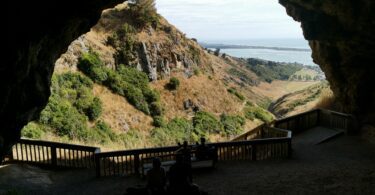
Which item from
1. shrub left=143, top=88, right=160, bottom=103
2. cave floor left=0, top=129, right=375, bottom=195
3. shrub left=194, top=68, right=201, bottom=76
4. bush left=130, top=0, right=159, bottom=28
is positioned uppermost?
bush left=130, top=0, right=159, bottom=28

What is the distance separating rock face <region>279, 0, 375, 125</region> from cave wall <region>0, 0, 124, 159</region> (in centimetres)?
1129

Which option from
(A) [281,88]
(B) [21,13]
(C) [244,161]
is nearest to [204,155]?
(C) [244,161]

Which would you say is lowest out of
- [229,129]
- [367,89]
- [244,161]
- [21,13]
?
[229,129]

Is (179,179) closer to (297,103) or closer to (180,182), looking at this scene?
(180,182)

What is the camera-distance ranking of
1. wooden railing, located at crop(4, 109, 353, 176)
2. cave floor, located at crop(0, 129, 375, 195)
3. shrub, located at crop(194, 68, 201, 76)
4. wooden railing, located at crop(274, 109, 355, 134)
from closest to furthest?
cave floor, located at crop(0, 129, 375, 195), wooden railing, located at crop(4, 109, 353, 176), wooden railing, located at crop(274, 109, 355, 134), shrub, located at crop(194, 68, 201, 76)

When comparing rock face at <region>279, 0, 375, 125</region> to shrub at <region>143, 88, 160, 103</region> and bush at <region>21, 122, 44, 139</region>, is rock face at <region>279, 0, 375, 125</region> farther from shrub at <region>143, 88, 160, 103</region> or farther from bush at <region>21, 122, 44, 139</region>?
shrub at <region>143, 88, 160, 103</region>

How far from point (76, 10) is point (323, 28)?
14.6m

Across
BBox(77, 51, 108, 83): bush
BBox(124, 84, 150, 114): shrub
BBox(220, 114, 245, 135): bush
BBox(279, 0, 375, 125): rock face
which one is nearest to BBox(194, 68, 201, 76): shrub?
BBox(220, 114, 245, 135): bush

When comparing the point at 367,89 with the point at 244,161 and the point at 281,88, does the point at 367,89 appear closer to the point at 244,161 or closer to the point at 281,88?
the point at 244,161

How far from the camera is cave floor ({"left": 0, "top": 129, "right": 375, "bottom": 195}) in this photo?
12867 mm

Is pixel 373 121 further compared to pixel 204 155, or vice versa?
pixel 373 121

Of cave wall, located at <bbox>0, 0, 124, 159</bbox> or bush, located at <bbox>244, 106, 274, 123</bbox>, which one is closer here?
cave wall, located at <bbox>0, 0, 124, 159</bbox>

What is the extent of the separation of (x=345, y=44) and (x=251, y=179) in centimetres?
1145

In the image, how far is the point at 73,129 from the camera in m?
29.2
